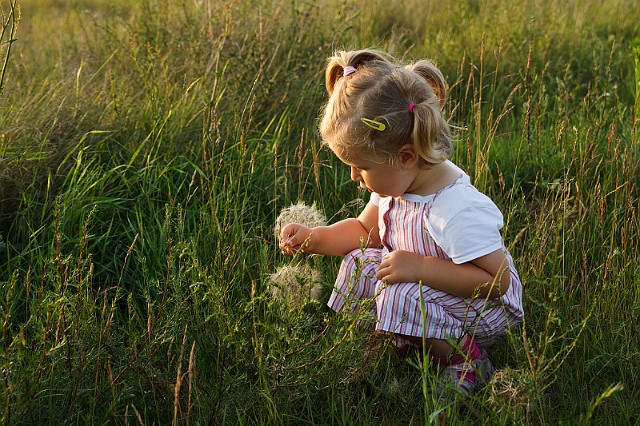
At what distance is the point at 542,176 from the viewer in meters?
3.65

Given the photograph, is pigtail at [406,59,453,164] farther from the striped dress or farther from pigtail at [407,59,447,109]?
the striped dress

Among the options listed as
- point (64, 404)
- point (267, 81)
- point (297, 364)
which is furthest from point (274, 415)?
point (267, 81)

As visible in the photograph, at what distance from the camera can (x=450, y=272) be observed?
2535 mm

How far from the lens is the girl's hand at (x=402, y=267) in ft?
8.41

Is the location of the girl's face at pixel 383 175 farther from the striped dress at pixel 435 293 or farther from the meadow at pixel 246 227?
the meadow at pixel 246 227

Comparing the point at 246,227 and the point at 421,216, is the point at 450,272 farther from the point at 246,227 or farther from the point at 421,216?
the point at 246,227

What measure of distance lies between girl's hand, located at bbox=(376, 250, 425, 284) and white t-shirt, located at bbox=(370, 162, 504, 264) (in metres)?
0.09

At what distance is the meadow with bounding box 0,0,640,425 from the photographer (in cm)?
239

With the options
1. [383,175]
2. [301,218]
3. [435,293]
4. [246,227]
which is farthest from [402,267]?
[246,227]

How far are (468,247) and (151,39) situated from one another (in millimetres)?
2947

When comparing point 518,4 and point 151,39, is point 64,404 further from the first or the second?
point 518,4

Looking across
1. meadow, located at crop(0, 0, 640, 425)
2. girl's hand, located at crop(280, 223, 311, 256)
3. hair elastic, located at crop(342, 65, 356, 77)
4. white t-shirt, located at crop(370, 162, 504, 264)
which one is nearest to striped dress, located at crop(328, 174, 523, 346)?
white t-shirt, located at crop(370, 162, 504, 264)

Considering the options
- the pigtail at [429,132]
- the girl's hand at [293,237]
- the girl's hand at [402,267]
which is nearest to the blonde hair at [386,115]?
the pigtail at [429,132]

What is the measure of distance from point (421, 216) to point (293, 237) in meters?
0.49
